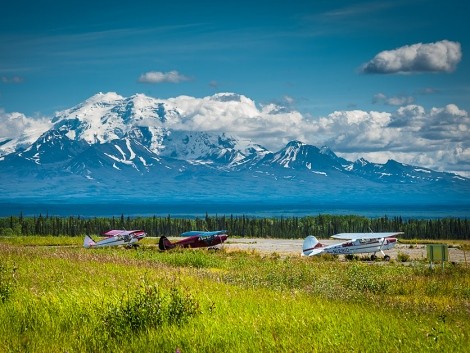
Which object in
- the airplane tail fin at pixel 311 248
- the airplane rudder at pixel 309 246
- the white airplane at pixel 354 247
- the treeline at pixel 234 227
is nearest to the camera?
the airplane tail fin at pixel 311 248

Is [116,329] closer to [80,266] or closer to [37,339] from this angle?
[37,339]

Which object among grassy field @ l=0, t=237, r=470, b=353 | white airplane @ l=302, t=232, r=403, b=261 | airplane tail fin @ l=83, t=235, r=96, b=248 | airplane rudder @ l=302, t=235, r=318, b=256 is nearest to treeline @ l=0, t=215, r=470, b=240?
airplane tail fin @ l=83, t=235, r=96, b=248

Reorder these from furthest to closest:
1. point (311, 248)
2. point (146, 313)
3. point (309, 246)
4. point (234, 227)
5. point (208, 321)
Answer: point (234, 227) < point (309, 246) < point (311, 248) < point (146, 313) < point (208, 321)

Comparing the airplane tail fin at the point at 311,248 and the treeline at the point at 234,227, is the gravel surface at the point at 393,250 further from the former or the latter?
the treeline at the point at 234,227

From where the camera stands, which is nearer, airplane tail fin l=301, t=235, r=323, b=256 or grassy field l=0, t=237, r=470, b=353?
grassy field l=0, t=237, r=470, b=353

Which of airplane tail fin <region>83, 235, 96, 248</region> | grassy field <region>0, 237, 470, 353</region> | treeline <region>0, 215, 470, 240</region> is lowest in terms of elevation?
treeline <region>0, 215, 470, 240</region>

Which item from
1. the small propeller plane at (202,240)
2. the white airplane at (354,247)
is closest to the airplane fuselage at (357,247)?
the white airplane at (354,247)

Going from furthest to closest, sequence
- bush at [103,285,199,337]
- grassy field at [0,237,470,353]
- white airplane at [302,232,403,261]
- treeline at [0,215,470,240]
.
A: treeline at [0,215,470,240], white airplane at [302,232,403,261], bush at [103,285,199,337], grassy field at [0,237,470,353]

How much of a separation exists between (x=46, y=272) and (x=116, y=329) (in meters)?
8.53

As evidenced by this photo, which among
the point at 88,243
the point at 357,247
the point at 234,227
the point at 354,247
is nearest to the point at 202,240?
the point at 88,243

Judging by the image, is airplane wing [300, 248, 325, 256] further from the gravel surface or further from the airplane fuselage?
the gravel surface

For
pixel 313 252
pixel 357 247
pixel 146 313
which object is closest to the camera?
pixel 146 313

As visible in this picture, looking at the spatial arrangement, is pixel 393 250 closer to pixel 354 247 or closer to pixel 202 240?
pixel 354 247

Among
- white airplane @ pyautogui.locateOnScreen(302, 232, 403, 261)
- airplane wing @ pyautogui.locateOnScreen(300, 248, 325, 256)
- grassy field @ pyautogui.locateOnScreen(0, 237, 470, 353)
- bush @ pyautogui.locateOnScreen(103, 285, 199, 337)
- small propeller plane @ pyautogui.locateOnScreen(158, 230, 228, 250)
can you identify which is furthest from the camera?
small propeller plane @ pyautogui.locateOnScreen(158, 230, 228, 250)
